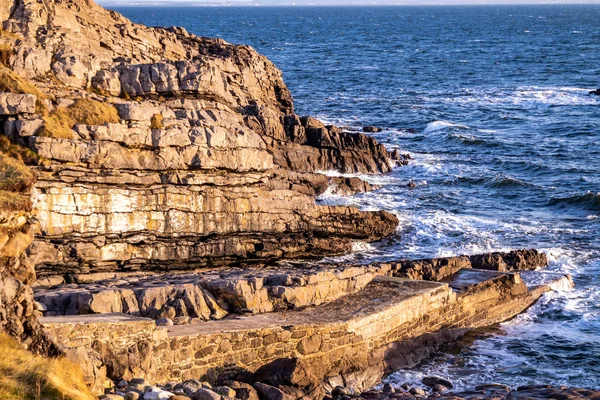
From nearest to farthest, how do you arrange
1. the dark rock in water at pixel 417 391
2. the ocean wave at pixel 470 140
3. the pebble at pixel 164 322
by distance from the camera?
the pebble at pixel 164 322 → the dark rock in water at pixel 417 391 → the ocean wave at pixel 470 140

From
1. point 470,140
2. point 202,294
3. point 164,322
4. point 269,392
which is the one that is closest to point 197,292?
point 202,294

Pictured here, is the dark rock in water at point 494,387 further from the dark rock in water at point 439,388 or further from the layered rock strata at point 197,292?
the layered rock strata at point 197,292

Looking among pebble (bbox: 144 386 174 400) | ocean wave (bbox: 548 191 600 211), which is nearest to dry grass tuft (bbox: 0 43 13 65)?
pebble (bbox: 144 386 174 400)

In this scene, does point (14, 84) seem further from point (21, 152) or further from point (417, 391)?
point (417, 391)

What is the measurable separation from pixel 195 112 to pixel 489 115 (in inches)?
1599

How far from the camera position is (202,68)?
3334cm

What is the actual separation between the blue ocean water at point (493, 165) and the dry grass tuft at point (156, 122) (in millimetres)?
9653

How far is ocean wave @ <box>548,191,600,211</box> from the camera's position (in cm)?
4238

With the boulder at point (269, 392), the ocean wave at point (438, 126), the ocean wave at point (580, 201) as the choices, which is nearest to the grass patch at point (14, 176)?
the boulder at point (269, 392)

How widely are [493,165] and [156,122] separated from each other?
26.9 meters

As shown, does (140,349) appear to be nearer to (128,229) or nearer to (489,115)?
(128,229)

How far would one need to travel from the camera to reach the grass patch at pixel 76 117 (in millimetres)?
26125

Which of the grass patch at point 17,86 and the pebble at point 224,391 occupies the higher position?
the grass patch at point 17,86

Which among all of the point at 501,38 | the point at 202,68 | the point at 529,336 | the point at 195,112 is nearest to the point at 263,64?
the point at 202,68
